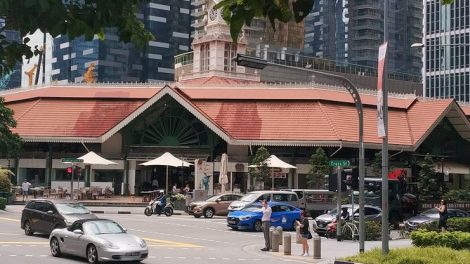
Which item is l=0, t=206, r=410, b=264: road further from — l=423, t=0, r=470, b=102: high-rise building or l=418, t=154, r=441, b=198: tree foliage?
l=423, t=0, r=470, b=102: high-rise building

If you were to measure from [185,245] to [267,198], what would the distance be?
10.1 m

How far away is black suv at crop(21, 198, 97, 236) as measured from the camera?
2369 cm

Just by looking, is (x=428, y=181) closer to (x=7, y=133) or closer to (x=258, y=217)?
(x=258, y=217)

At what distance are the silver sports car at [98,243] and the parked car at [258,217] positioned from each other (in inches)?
447

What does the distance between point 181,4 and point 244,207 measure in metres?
121

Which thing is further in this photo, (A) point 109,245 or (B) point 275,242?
(B) point 275,242

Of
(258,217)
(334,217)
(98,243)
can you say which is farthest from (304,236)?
(258,217)

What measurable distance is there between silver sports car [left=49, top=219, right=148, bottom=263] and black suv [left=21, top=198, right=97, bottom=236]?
4.00 m

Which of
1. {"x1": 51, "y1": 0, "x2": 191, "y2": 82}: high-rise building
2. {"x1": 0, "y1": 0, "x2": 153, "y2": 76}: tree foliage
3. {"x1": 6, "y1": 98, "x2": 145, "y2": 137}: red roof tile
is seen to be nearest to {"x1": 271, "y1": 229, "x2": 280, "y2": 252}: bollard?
{"x1": 0, "y1": 0, "x2": 153, "y2": 76}: tree foliage

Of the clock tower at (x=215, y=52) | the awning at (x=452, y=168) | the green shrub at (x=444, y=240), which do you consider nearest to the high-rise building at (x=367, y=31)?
the clock tower at (x=215, y=52)

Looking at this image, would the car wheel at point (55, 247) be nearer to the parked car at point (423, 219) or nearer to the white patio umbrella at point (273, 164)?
the parked car at point (423, 219)

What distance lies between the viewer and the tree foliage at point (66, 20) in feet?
16.5

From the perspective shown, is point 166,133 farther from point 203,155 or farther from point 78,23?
point 78,23

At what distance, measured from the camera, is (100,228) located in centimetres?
1900
